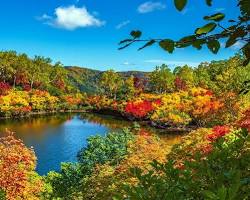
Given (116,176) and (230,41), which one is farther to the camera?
(116,176)

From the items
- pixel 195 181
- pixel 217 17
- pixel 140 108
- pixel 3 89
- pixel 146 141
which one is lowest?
pixel 146 141

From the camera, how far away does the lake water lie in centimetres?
3969

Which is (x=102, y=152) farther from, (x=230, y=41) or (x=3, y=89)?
(x=3, y=89)

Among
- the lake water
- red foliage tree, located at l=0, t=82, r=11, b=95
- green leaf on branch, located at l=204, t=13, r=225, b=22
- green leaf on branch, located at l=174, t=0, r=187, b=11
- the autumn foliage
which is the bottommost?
the lake water

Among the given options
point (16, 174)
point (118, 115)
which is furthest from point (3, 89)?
point (16, 174)

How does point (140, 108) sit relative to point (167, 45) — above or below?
below

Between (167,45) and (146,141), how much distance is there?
2418 centimetres

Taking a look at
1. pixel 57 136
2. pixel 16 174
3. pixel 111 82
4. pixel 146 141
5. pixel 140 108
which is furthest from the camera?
pixel 111 82

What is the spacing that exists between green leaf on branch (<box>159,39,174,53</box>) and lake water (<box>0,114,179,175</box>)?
33.1 m

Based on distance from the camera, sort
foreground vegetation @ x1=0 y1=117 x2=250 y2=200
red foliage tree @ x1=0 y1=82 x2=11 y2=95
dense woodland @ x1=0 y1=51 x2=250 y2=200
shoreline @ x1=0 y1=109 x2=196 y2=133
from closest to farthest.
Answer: dense woodland @ x1=0 y1=51 x2=250 y2=200, foreground vegetation @ x1=0 y1=117 x2=250 y2=200, shoreline @ x1=0 y1=109 x2=196 y2=133, red foliage tree @ x1=0 y1=82 x2=11 y2=95

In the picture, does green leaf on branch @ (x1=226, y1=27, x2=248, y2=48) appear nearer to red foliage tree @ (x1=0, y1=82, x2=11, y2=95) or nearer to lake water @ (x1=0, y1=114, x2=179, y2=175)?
lake water @ (x1=0, y1=114, x2=179, y2=175)

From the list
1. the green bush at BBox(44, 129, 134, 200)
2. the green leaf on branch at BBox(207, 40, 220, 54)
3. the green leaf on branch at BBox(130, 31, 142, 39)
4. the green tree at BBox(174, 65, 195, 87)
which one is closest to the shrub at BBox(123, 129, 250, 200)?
the green leaf on branch at BBox(207, 40, 220, 54)

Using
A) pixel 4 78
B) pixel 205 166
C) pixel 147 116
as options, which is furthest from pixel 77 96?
pixel 205 166

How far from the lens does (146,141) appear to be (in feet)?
85.6
